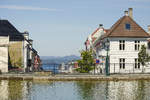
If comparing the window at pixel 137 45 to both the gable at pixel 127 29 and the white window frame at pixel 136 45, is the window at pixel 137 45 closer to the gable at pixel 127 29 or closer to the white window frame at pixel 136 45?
the white window frame at pixel 136 45

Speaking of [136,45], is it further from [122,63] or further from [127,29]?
[122,63]

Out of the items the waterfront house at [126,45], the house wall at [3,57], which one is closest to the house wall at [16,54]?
the house wall at [3,57]

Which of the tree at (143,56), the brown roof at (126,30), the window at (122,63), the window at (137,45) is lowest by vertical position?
the window at (122,63)

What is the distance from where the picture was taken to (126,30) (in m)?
51.5

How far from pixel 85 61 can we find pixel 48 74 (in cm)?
803

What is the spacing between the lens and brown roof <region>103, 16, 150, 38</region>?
5094 centimetres

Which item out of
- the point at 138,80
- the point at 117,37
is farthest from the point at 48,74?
the point at 117,37

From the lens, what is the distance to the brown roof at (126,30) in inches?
2005

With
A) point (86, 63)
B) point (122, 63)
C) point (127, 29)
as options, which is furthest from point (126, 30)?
point (86, 63)

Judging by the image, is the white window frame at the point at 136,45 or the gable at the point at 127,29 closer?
the gable at the point at 127,29

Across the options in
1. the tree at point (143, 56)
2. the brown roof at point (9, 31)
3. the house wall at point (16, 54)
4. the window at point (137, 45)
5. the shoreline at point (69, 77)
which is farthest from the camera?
the brown roof at point (9, 31)

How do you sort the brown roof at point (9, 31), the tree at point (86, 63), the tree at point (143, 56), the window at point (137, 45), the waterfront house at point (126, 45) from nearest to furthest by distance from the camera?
the tree at point (86, 63) < the tree at point (143, 56) < the waterfront house at point (126, 45) < the window at point (137, 45) < the brown roof at point (9, 31)

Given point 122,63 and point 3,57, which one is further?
point 122,63

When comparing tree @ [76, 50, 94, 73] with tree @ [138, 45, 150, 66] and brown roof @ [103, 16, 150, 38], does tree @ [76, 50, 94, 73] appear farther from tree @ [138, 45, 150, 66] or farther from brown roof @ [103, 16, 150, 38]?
tree @ [138, 45, 150, 66]
